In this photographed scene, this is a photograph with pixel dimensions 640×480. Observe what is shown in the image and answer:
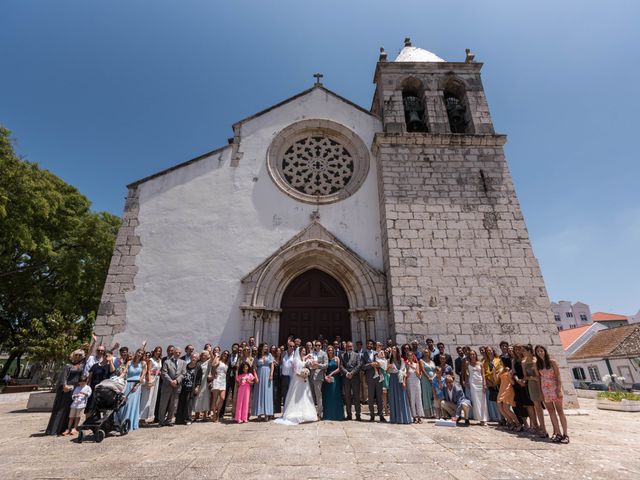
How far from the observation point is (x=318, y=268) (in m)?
9.41

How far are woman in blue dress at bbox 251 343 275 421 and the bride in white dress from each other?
1.04 ft

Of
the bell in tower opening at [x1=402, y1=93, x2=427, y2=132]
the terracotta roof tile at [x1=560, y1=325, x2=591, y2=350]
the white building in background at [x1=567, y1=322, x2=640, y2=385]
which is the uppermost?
the bell in tower opening at [x1=402, y1=93, x2=427, y2=132]

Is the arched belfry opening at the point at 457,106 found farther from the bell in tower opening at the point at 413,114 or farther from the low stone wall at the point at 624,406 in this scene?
the low stone wall at the point at 624,406

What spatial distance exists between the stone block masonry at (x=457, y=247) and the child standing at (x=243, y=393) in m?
3.54

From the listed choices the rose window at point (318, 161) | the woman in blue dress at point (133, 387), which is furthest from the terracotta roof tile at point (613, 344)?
the woman in blue dress at point (133, 387)

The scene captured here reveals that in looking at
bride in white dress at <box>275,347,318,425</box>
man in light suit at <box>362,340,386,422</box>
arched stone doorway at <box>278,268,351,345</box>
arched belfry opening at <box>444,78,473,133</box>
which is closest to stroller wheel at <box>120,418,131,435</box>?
bride in white dress at <box>275,347,318,425</box>

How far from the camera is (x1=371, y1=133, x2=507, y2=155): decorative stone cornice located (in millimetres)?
10078

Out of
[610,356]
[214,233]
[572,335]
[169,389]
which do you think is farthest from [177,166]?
[572,335]

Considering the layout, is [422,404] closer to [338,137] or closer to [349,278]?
[349,278]

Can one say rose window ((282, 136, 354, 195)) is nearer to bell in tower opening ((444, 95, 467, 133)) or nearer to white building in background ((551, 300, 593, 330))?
bell in tower opening ((444, 95, 467, 133))

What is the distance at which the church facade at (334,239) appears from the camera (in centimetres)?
830

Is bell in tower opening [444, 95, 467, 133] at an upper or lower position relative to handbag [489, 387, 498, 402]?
upper

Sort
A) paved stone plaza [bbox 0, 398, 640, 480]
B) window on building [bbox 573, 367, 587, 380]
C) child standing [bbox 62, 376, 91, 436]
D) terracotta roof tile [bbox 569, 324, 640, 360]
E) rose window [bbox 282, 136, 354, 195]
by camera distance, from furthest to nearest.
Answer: window on building [bbox 573, 367, 587, 380], terracotta roof tile [bbox 569, 324, 640, 360], rose window [bbox 282, 136, 354, 195], child standing [bbox 62, 376, 91, 436], paved stone plaza [bbox 0, 398, 640, 480]

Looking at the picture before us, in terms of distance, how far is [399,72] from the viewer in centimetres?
1148
